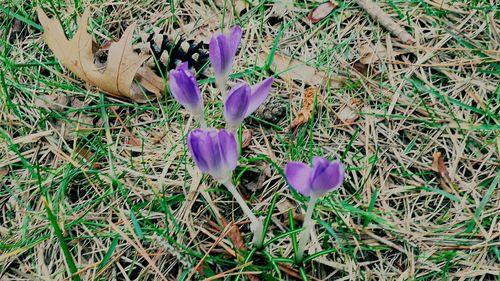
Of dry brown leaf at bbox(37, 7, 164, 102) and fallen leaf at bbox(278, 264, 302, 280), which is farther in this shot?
dry brown leaf at bbox(37, 7, 164, 102)

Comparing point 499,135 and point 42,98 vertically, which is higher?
point 42,98

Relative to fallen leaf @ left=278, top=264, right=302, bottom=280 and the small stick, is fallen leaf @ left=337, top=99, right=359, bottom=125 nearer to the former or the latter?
the small stick

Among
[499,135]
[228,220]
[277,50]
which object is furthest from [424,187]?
[277,50]

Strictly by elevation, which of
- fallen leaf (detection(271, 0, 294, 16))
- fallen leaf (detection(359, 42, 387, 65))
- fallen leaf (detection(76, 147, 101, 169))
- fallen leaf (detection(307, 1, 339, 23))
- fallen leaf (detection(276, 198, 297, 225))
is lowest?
fallen leaf (detection(276, 198, 297, 225))

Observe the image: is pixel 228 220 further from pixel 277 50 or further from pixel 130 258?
pixel 277 50

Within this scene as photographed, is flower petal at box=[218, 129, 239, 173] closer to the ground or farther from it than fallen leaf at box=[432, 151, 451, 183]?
farther from it

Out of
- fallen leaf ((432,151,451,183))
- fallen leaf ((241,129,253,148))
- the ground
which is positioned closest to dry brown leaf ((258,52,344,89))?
the ground
